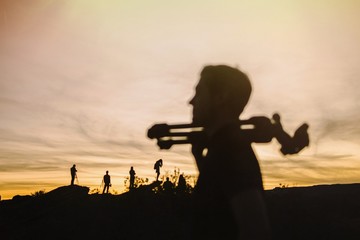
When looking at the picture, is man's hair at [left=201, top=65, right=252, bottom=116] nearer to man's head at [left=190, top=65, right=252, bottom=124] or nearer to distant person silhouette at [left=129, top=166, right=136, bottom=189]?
man's head at [left=190, top=65, right=252, bottom=124]

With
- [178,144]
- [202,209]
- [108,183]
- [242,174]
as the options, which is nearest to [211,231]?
[202,209]

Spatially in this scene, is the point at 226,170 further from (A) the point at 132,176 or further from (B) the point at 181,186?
(A) the point at 132,176

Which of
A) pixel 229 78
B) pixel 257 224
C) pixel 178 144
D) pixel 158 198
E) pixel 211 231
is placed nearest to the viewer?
pixel 257 224

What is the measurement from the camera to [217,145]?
253 centimetres

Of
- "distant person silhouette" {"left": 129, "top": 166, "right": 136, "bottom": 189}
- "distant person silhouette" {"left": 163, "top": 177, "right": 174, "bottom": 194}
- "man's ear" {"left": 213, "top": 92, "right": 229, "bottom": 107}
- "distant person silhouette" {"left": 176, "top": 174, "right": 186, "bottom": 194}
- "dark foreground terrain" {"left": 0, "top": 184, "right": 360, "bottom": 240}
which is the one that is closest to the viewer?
"man's ear" {"left": 213, "top": 92, "right": 229, "bottom": 107}

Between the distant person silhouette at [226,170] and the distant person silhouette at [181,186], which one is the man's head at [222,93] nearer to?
the distant person silhouette at [226,170]

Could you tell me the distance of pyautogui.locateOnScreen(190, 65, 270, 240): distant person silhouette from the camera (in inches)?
85.0

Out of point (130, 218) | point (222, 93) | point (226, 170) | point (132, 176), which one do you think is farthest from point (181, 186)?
point (226, 170)

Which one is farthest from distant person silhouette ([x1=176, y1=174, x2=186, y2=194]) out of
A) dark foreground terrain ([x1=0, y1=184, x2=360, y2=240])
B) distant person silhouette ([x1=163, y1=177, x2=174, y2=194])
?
distant person silhouette ([x1=163, y1=177, x2=174, y2=194])

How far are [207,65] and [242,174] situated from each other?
95cm

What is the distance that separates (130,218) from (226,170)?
84.9 feet

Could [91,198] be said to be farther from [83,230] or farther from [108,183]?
[83,230]

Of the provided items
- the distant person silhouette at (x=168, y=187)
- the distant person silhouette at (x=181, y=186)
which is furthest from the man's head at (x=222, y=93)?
the distant person silhouette at (x=168, y=187)

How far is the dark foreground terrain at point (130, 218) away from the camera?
24.7m
